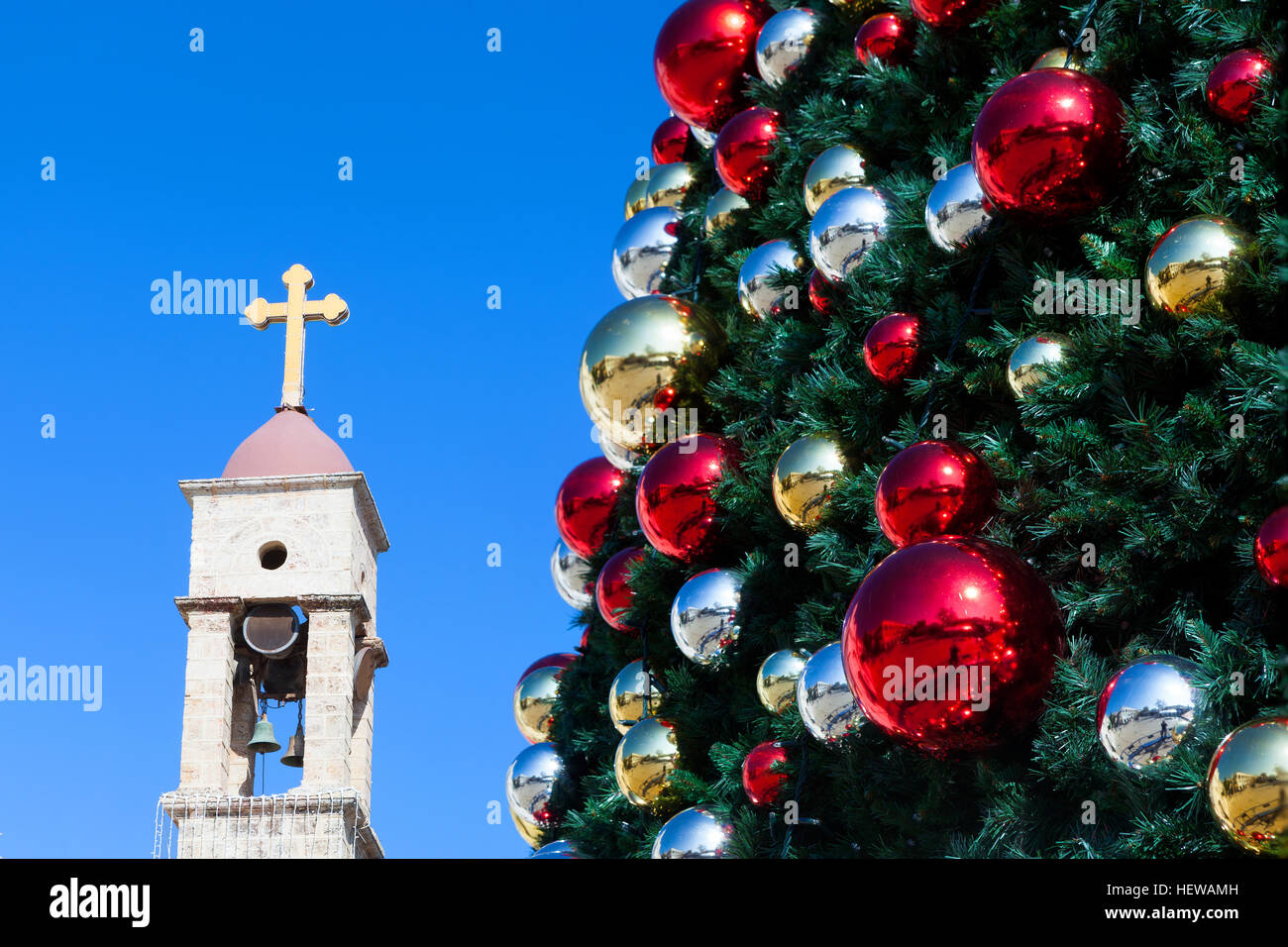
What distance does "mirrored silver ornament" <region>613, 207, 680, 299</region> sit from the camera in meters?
4.55

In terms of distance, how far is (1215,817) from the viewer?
2404 millimetres

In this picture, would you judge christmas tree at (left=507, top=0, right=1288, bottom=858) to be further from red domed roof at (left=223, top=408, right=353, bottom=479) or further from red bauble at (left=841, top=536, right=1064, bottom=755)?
red domed roof at (left=223, top=408, right=353, bottom=479)

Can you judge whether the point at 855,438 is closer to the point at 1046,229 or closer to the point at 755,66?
the point at 1046,229

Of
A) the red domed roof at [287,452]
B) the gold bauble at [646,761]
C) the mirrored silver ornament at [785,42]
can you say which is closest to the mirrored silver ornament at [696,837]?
the gold bauble at [646,761]

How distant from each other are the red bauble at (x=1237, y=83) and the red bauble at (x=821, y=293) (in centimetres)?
101

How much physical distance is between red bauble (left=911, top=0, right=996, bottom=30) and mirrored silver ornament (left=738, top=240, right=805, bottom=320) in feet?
2.10

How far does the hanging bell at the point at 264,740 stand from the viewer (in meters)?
15.5

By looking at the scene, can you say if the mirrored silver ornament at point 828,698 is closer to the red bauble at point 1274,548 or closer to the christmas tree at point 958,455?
the christmas tree at point 958,455

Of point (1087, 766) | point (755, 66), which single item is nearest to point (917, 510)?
point (1087, 766)

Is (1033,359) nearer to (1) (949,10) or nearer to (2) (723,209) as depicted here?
(1) (949,10)

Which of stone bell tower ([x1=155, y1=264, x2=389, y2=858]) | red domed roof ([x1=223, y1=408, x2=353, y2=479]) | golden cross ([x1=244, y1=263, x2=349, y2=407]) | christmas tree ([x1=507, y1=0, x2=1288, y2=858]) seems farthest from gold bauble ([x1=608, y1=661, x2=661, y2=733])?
golden cross ([x1=244, y1=263, x2=349, y2=407])

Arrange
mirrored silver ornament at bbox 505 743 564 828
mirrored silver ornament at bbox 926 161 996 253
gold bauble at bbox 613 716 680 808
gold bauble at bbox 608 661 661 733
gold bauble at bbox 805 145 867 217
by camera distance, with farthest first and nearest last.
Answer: mirrored silver ornament at bbox 505 743 564 828 < gold bauble at bbox 608 661 661 733 < gold bauble at bbox 805 145 867 217 < gold bauble at bbox 613 716 680 808 < mirrored silver ornament at bbox 926 161 996 253

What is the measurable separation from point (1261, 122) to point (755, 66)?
1.92 meters
